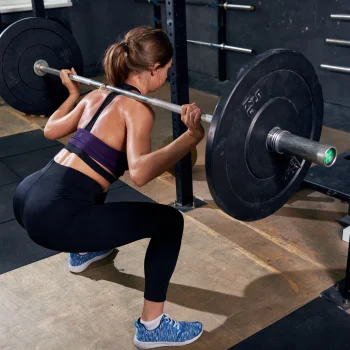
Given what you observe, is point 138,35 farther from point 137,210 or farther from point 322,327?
point 322,327

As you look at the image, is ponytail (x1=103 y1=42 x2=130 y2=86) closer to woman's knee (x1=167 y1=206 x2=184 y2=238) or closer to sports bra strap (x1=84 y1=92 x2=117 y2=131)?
sports bra strap (x1=84 y1=92 x2=117 y2=131)

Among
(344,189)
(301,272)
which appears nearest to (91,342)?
(301,272)

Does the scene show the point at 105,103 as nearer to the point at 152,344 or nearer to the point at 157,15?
the point at 152,344

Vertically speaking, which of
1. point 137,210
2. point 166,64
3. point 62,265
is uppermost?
point 166,64

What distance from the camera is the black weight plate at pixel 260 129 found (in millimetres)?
1314

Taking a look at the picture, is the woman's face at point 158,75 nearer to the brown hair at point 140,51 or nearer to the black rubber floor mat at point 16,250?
the brown hair at point 140,51

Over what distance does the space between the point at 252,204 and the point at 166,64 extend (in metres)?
0.55

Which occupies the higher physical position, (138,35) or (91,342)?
(138,35)

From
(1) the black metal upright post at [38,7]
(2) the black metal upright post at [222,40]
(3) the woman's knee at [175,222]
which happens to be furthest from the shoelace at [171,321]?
(2) the black metal upright post at [222,40]

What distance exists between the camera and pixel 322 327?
1770 mm

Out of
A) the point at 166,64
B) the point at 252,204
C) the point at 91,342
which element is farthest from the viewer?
the point at 91,342

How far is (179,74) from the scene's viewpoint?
246 cm

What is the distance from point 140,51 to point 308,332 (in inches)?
45.5

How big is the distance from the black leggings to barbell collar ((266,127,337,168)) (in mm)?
419
